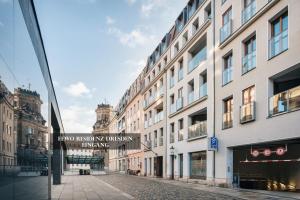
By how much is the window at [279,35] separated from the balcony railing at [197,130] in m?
10.7

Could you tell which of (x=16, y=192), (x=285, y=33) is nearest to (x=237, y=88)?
(x=285, y=33)

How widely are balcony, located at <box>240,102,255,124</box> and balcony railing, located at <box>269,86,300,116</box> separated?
5.43ft

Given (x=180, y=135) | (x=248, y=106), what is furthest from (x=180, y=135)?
(x=248, y=106)

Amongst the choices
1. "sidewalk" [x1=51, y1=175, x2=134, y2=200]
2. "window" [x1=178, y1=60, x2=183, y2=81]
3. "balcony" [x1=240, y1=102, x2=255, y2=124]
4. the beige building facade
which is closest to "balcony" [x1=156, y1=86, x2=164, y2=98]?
the beige building facade

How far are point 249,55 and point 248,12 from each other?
2.68 metres

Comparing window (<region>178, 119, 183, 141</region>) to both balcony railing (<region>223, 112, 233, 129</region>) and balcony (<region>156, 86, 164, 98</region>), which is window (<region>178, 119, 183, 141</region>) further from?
balcony railing (<region>223, 112, 233, 129</region>)

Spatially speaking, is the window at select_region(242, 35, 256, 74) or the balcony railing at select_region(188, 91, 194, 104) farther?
the balcony railing at select_region(188, 91, 194, 104)

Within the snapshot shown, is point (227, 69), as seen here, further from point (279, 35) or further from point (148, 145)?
point (148, 145)

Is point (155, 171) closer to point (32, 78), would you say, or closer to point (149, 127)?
point (149, 127)

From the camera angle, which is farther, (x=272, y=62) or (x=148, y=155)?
(x=148, y=155)

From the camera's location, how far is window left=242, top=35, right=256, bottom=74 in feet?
68.4

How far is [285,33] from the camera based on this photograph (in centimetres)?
1756

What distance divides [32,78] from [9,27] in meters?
2.73

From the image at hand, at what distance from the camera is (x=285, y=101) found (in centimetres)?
1705
